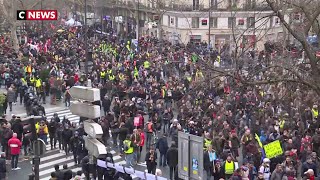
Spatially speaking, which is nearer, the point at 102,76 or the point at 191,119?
the point at 191,119

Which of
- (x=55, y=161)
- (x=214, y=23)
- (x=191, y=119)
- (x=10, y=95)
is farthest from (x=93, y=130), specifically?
(x=214, y=23)

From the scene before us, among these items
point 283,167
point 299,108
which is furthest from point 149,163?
point 299,108

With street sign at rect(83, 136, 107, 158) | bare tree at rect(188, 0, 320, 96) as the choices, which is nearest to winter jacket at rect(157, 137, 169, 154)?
bare tree at rect(188, 0, 320, 96)

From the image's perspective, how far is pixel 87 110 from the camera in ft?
33.9

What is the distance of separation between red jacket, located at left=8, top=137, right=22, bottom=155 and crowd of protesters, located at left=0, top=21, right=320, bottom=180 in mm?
803

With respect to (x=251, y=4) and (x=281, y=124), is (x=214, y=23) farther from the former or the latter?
(x=251, y=4)

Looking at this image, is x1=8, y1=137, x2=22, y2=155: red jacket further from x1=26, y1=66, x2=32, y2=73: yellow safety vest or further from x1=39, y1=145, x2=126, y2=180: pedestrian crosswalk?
x1=26, y1=66, x2=32, y2=73: yellow safety vest

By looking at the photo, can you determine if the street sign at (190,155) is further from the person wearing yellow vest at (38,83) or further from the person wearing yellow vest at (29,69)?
the person wearing yellow vest at (29,69)

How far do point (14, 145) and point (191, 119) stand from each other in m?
6.64

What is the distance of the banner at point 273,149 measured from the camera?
705 inches

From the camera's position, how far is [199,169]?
11453mm

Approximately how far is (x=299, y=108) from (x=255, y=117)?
1.71m

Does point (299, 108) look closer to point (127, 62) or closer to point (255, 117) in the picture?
point (255, 117)

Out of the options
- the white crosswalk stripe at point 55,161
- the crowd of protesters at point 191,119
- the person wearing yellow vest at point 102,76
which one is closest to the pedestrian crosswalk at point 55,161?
the white crosswalk stripe at point 55,161
